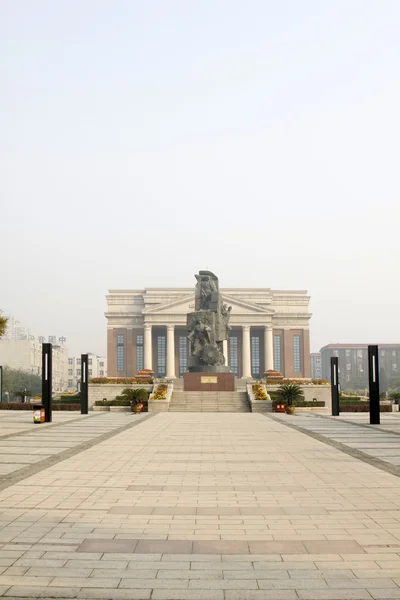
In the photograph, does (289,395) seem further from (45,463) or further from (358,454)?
(45,463)

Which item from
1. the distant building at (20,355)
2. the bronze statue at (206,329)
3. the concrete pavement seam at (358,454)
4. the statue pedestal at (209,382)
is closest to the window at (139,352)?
the distant building at (20,355)

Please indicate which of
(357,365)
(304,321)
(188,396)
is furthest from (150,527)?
(357,365)

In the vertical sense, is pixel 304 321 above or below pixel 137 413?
above

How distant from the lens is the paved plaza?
621 centimetres

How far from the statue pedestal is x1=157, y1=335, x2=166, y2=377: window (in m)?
62.6

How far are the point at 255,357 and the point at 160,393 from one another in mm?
67200

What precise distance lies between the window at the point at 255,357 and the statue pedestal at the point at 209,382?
206 feet

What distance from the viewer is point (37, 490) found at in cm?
1141

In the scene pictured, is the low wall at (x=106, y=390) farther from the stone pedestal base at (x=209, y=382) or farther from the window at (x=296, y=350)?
the window at (x=296, y=350)

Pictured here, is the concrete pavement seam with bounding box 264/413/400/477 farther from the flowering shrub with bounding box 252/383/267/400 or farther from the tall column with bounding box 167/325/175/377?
the tall column with bounding box 167/325/175/377

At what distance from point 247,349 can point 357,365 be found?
306 feet

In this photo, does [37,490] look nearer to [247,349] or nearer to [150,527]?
[150,527]

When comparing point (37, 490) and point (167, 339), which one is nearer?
point (37, 490)

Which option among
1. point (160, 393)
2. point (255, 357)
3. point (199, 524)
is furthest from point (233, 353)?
point (199, 524)
